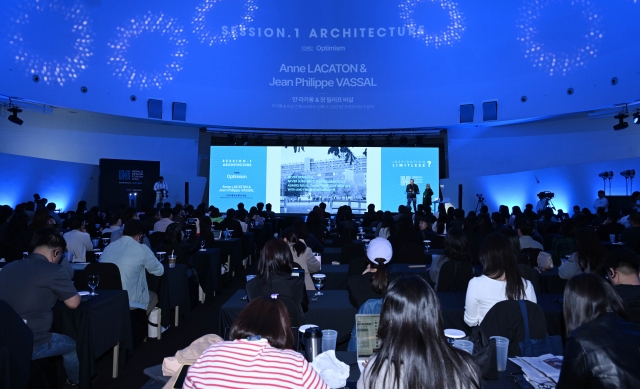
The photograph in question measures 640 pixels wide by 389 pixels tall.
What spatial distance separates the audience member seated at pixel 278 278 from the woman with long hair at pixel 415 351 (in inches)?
77.8

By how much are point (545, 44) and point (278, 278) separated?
1395cm

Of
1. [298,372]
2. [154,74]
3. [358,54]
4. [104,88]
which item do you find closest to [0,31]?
[104,88]

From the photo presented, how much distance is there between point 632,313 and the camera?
293 cm

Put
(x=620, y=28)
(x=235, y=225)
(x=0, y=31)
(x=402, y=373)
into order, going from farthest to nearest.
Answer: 1. (x=620, y=28)
2. (x=0, y=31)
3. (x=235, y=225)
4. (x=402, y=373)

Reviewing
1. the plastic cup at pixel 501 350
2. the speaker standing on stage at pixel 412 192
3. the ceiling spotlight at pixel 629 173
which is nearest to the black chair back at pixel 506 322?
the plastic cup at pixel 501 350

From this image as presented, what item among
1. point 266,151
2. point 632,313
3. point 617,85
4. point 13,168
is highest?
point 617,85

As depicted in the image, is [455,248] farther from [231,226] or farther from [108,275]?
[231,226]

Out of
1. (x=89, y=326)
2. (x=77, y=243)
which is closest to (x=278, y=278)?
(x=89, y=326)

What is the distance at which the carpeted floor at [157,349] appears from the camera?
4262 millimetres

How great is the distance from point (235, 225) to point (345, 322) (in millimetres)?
6011

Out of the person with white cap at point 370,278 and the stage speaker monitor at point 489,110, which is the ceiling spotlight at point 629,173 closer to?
the stage speaker monitor at point 489,110

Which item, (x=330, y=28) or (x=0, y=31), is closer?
(x=0, y=31)

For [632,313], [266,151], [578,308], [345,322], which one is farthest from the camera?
[266,151]

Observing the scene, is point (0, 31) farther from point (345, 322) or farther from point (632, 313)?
point (632, 313)
